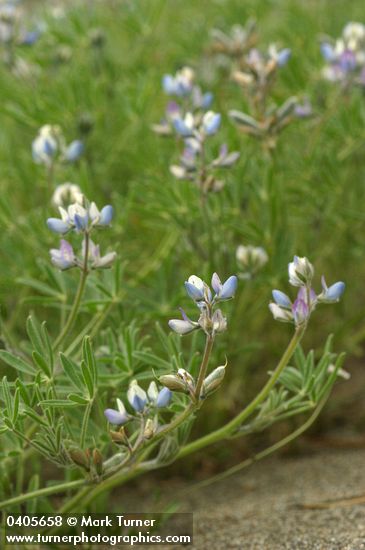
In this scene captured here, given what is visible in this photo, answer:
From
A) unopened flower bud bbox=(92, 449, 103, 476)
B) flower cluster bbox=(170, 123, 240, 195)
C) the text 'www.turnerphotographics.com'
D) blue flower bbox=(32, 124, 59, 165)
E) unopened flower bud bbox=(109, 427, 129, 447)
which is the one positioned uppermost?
blue flower bbox=(32, 124, 59, 165)

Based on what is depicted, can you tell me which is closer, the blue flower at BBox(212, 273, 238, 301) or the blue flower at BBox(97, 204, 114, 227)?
the blue flower at BBox(212, 273, 238, 301)

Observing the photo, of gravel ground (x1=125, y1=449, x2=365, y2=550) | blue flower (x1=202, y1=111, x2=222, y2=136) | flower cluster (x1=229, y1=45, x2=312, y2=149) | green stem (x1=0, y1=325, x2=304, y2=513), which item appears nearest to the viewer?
green stem (x1=0, y1=325, x2=304, y2=513)

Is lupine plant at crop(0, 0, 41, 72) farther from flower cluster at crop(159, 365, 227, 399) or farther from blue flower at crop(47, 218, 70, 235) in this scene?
flower cluster at crop(159, 365, 227, 399)

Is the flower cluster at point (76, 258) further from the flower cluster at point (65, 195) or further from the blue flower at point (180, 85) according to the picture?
the blue flower at point (180, 85)

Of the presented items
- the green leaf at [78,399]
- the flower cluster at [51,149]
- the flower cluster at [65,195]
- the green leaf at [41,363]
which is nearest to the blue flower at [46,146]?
the flower cluster at [51,149]

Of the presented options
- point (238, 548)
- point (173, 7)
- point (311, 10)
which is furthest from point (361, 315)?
point (173, 7)

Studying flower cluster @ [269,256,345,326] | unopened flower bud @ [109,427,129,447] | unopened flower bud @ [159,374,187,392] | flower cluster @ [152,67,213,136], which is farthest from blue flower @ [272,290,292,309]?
flower cluster @ [152,67,213,136]
